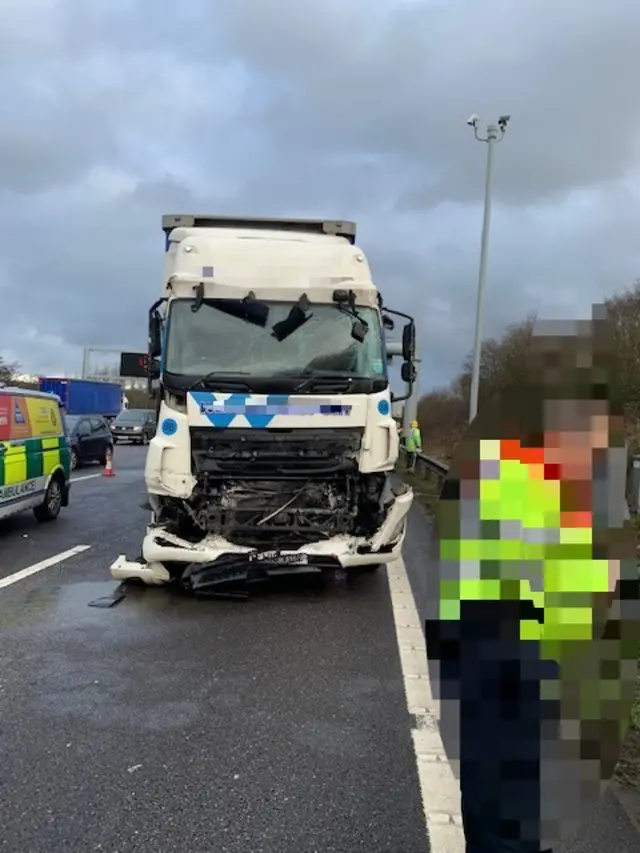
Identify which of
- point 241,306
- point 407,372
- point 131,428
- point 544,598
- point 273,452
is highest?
point 241,306

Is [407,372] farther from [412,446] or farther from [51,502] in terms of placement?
[412,446]

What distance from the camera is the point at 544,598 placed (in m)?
1.87

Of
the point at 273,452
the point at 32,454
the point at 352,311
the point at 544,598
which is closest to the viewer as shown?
the point at 544,598

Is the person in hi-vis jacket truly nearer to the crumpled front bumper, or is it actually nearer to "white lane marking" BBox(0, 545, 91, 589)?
"white lane marking" BBox(0, 545, 91, 589)

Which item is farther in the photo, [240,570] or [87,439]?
[87,439]

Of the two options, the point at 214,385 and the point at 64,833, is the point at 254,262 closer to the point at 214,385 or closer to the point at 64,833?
the point at 214,385

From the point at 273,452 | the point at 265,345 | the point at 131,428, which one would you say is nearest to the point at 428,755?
the point at 273,452

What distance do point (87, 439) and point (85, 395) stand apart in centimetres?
2034

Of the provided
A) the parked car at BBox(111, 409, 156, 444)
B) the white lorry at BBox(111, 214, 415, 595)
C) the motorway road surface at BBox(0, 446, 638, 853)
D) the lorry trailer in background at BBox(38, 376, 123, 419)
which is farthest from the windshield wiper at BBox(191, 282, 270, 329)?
the lorry trailer in background at BBox(38, 376, 123, 419)

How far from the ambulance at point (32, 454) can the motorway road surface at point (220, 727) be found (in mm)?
2676

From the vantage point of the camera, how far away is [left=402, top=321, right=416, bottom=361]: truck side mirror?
853cm

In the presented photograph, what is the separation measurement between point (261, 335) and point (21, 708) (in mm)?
4030

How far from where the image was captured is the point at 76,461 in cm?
2183

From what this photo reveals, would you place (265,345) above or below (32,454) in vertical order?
above
